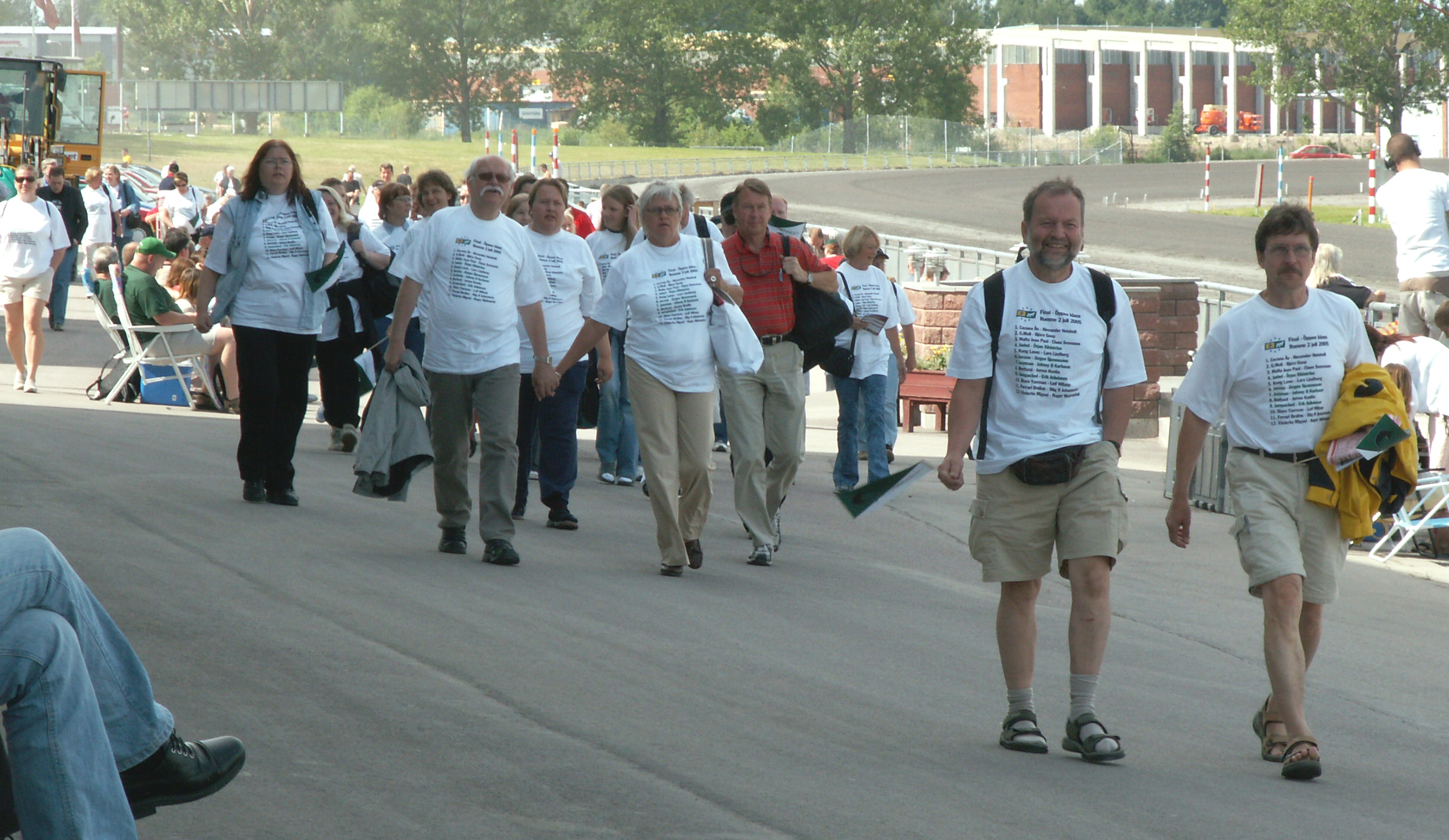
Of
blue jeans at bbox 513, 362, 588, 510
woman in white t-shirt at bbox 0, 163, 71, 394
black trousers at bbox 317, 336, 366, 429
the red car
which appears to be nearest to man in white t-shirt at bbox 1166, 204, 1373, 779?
blue jeans at bbox 513, 362, 588, 510

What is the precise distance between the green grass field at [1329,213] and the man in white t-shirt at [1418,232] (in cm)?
3065

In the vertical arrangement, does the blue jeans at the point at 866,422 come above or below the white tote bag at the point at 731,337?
below

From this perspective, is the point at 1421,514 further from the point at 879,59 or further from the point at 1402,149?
the point at 879,59

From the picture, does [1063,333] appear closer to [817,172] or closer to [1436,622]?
[1436,622]

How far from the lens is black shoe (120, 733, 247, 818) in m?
3.70

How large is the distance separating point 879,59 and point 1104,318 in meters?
95.9

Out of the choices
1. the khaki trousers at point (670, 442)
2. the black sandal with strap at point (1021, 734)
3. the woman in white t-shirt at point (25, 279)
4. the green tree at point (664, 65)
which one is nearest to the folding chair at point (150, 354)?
the woman in white t-shirt at point (25, 279)

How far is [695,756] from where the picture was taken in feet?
16.6

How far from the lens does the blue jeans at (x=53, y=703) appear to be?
10.9 feet

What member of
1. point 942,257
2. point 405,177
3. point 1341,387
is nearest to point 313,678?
point 1341,387

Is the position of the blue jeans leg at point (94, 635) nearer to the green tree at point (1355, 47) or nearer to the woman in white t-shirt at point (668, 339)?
the woman in white t-shirt at point (668, 339)

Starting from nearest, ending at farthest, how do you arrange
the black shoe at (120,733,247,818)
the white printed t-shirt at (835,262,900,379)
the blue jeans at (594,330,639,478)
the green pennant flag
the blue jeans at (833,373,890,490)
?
the black shoe at (120,733,247,818) → the green pennant flag → the blue jeans at (594,330,639,478) → the white printed t-shirt at (835,262,900,379) → the blue jeans at (833,373,890,490)

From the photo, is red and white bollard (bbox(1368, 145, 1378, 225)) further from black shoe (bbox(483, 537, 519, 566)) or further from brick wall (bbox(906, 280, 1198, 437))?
black shoe (bbox(483, 537, 519, 566))

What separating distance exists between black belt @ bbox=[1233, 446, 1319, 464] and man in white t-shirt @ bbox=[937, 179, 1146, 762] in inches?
20.3
